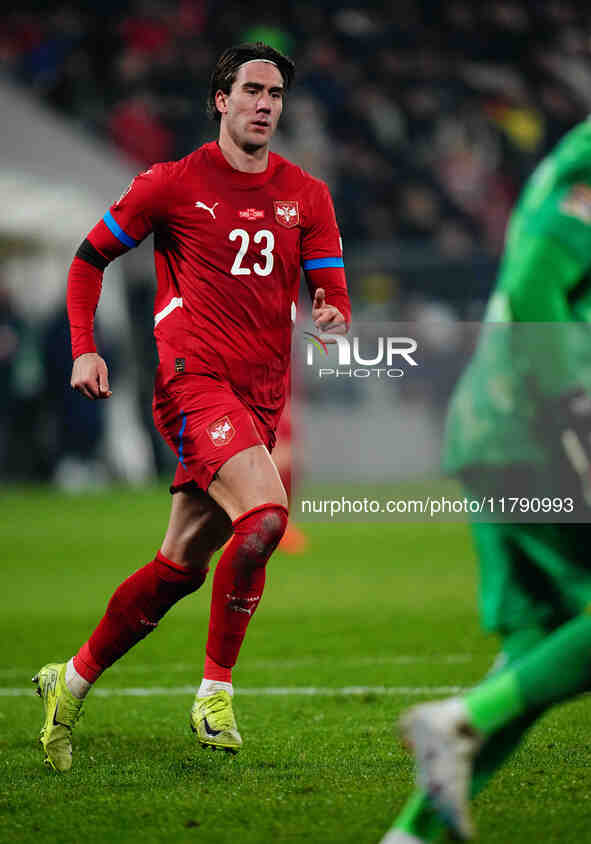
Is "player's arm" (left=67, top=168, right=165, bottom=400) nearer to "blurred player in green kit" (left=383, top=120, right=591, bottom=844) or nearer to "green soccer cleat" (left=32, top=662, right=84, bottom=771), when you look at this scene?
"green soccer cleat" (left=32, top=662, right=84, bottom=771)

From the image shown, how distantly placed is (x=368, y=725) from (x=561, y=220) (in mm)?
2596

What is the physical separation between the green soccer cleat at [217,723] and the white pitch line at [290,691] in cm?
121

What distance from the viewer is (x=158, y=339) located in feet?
15.0

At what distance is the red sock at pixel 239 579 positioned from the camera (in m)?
4.13

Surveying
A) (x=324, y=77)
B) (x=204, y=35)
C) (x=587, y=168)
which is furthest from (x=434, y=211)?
(x=587, y=168)

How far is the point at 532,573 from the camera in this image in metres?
2.91

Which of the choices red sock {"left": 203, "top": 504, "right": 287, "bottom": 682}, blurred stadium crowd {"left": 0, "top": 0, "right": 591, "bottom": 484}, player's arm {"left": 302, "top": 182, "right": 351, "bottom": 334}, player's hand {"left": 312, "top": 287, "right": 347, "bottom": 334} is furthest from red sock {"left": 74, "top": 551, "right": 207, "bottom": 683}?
blurred stadium crowd {"left": 0, "top": 0, "right": 591, "bottom": 484}

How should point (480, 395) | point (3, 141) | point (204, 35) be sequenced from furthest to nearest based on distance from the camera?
point (204, 35), point (3, 141), point (480, 395)

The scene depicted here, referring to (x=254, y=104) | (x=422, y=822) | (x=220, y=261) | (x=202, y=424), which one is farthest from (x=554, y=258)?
(x=254, y=104)

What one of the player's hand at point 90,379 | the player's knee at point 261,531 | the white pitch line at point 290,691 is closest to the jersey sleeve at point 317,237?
the player's hand at point 90,379

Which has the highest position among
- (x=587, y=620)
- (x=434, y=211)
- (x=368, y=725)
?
(x=434, y=211)

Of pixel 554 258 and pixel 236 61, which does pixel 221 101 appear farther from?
pixel 554 258

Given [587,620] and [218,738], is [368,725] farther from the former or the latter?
[587,620]

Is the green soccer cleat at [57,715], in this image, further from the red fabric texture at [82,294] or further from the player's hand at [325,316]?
the player's hand at [325,316]
